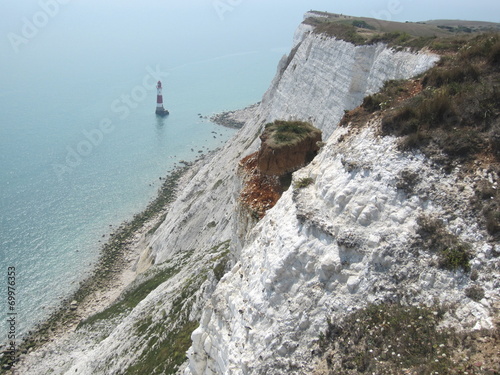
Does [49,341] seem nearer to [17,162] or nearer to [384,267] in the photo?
[384,267]

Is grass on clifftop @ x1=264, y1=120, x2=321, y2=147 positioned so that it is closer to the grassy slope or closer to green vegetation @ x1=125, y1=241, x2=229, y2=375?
the grassy slope

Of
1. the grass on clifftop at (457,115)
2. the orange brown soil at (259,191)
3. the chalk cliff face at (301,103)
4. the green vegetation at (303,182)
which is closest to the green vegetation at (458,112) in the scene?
the grass on clifftop at (457,115)

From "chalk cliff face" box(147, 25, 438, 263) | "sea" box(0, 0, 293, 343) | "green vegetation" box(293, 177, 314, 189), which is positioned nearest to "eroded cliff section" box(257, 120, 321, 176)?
"green vegetation" box(293, 177, 314, 189)

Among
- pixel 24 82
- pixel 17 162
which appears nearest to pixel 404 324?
pixel 17 162

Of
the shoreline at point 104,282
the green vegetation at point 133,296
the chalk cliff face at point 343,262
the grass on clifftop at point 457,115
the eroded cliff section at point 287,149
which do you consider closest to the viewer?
the chalk cliff face at point 343,262

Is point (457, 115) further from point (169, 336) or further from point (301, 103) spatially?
point (301, 103)

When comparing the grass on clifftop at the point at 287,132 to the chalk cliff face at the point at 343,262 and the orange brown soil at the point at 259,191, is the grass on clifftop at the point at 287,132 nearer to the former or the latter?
the orange brown soil at the point at 259,191
